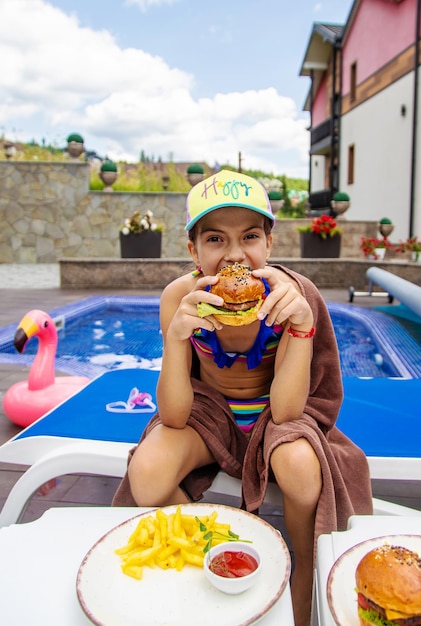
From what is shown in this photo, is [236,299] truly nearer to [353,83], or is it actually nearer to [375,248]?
[375,248]

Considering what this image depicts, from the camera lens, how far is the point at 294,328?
5.84ft

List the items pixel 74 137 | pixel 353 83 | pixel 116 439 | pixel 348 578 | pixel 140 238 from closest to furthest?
pixel 348 578, pixel 116 439, pixel 140 238, pixel 74 137, pixel 353 83

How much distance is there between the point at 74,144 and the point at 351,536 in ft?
53.0

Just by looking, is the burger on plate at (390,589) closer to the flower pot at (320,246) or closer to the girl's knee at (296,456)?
the girl's knee at (296,456)

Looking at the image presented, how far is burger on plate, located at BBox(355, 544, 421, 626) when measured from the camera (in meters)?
0.87

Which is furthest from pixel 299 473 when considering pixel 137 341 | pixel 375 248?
pixel 375 248

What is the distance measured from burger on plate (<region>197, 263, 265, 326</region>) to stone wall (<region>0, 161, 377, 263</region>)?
14.3 metres

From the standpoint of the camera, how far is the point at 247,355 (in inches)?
78.2

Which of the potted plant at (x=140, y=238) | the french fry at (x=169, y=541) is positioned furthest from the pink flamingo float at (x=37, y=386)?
the potted plant at (x=140, y=238)

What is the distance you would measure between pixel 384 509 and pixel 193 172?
13929 mm

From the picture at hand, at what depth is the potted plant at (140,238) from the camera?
11109 millimetres

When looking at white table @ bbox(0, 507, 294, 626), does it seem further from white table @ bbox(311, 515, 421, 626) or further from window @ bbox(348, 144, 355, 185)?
window @ bbox(348, 144, 355, 185)

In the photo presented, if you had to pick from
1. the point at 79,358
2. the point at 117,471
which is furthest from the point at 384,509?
the point at 79,358

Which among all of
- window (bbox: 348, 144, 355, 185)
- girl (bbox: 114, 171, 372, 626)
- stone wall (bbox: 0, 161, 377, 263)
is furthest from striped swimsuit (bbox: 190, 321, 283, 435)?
window (bbox: 348, 144, 355, 185)
